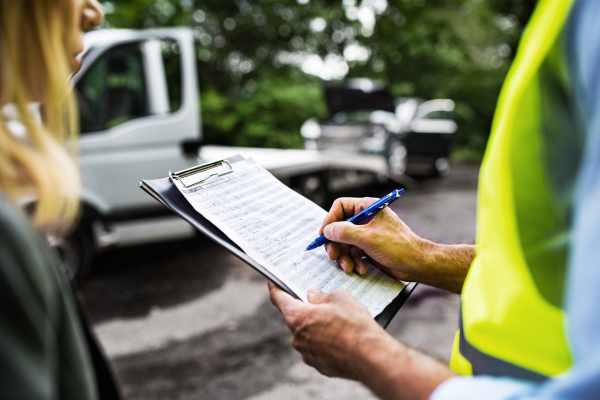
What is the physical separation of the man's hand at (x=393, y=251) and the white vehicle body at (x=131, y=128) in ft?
10.7

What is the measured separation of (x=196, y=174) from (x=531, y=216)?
2.30 ft

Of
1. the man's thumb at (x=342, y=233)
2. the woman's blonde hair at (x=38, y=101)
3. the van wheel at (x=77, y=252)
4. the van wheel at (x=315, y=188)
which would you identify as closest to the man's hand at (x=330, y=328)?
the man's thumb at (x=342, y=233)

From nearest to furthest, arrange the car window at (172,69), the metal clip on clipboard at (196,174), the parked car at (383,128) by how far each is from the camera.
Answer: the metal clip on clipboard at (196,174)
the car window at (172,69)
the parked car at (383,128)

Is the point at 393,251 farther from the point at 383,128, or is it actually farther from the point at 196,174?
the point at 383,128

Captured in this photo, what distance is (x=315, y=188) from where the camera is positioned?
6.21 m

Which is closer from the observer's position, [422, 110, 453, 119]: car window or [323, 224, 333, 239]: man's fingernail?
[323, 224, 333, 239]: man's fingernail

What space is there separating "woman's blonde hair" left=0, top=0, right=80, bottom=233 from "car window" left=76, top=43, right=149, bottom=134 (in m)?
3.68

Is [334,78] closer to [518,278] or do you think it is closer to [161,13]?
[161,13]

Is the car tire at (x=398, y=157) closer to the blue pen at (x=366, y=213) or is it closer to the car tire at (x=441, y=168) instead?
the car tire at (x=441, y=168)

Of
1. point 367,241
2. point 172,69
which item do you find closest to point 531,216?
point 367,241

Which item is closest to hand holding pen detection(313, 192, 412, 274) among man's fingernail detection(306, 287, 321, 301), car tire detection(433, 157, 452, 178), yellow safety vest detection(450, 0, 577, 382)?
man's fingernail detection(306, 287, 321, 301)

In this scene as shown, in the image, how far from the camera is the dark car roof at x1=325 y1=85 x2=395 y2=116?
9.44 m

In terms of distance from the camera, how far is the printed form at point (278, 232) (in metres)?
0.95

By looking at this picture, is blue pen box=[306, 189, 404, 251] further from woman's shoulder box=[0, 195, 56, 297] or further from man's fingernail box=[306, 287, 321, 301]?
woman's shoulder box=[0, 195, 56, 297]
